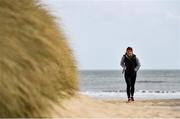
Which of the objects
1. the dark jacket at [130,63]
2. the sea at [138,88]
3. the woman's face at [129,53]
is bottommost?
the sea at [138,88]

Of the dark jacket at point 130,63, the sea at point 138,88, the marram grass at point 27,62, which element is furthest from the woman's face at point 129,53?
the marram grass at point 27,62

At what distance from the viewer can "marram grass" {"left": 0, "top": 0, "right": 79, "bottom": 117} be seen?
8.16 m

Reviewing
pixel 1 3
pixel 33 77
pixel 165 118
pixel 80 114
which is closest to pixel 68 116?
pixel 80 114

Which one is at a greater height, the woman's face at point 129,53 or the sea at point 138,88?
the woman's face at point 129,53

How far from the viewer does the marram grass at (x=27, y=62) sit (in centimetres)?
816

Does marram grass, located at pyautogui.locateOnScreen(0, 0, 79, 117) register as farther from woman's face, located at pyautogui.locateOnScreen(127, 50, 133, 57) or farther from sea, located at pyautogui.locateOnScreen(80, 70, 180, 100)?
woman's face, located at pyautogui.locateOnScreen(127, 50, 133, 57)

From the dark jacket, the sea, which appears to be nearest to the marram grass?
the sea

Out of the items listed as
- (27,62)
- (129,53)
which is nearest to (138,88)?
(129,53)

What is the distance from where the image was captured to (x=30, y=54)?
8.58 m

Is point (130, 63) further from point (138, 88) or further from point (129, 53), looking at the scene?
point (138, 88)

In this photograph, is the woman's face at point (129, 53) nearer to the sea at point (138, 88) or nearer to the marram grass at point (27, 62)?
the sea at point (138, 88)

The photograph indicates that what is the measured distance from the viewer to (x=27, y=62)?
8414 millimetres

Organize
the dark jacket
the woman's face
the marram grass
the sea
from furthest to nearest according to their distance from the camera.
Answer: the sea, the dark jacket, the woman's face, the marram grass

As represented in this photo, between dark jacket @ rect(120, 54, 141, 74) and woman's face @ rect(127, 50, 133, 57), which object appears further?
dark jacket @ rect(120, 54, 141, 74)
